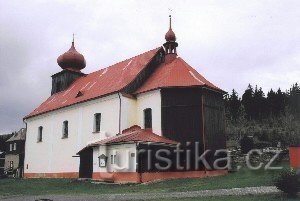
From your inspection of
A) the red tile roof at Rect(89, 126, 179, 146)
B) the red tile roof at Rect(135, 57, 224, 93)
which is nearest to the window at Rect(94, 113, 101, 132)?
the red tile roof at Rect(135, 57, 224, 93)

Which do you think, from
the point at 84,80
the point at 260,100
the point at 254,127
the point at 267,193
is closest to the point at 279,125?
the point at 254,127

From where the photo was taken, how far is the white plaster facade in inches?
1053

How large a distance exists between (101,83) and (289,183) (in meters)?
21.0

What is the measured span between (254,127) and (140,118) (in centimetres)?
3121

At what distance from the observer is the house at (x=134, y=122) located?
75.8 ft

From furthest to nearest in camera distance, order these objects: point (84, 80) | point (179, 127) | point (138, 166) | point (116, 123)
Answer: point (84, 80), point (116, 123), point (179, 127), point (138, 166)

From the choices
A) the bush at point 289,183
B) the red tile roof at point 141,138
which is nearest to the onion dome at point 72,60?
the red tile roof at point 141,138

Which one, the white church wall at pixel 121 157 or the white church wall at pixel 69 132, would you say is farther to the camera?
the white church wall at pixel 69 132

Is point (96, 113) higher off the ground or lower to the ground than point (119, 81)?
lower

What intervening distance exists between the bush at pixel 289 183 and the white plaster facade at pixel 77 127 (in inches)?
421

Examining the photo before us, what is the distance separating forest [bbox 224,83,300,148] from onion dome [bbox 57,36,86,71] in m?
19.5

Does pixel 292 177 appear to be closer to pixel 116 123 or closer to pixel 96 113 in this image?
pixel 116 123

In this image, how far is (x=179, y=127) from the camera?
980 inches

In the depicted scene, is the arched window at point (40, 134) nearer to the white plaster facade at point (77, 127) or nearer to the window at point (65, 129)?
the white plaster facade at point (77, 127)
